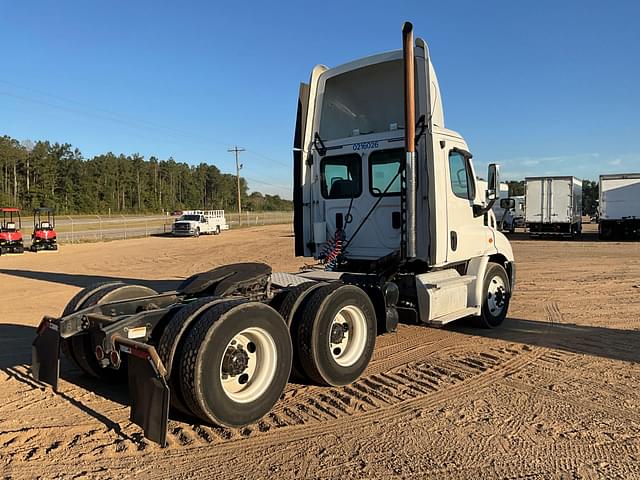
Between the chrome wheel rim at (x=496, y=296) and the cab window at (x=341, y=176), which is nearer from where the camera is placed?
the cab window at (x=341, y=176)

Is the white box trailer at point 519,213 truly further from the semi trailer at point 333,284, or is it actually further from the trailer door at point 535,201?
the semi trailer at point 333,284

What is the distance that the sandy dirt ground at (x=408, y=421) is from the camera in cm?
365

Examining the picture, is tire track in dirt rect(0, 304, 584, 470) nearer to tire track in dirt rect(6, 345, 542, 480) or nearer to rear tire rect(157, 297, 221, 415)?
tire track in dirt rect(6, 345, 542, 480)

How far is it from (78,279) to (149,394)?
12683 mm

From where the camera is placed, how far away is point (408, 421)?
14.5 ft

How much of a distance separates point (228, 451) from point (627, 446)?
120 inches

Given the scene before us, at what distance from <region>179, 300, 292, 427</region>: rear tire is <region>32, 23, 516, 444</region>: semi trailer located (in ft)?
0.04

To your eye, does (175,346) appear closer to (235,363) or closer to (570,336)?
(235,363)

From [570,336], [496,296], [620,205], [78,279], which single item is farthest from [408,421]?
[620,205]

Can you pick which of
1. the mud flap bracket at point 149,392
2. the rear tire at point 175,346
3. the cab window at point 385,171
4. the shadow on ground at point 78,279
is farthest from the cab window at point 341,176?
the shadow on ground at point 78,279

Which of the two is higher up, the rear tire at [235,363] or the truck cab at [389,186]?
the truck cab at [389,186]

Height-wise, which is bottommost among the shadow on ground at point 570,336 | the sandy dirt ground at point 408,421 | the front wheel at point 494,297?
the shadow on ground at point 570,336

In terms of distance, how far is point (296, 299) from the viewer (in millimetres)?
5137

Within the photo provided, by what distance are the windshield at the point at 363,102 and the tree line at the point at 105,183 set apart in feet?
252
